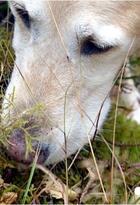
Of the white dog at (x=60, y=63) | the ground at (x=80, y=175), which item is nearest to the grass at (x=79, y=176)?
the ground at (x=80, y=175)

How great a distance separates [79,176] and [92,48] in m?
0.80

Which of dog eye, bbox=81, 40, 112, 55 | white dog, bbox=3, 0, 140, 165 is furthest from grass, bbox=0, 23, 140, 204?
dog eye, bbox=81, 40, 112, 55

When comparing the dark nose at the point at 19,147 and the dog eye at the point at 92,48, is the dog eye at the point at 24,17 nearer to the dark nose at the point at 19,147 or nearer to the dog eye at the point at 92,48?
the dog eye at the point at 92,48

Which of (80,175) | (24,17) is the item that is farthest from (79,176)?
(24,17)

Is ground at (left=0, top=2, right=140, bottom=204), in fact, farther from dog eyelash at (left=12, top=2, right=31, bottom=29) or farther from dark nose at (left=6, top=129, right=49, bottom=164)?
dog eyelash at (left=12, top=2, right=31, bottom=29)

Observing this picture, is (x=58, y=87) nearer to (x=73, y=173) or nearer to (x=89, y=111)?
(x=89, y=111)

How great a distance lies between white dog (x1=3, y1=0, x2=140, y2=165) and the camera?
2482 millimetres

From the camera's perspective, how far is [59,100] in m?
2.62

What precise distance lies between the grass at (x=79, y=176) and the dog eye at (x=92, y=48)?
46 cm

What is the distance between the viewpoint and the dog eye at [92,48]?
2629 millimetres

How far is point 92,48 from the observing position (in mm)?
2676

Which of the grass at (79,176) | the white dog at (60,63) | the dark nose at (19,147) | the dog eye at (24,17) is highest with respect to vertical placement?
the dog eye at (24,17)

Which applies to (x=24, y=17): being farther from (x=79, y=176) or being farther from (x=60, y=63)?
(x=79, y=176)

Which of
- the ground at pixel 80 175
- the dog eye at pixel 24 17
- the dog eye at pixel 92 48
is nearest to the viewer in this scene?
the ground at pixel 80 175
